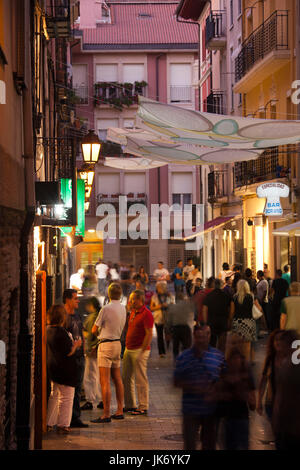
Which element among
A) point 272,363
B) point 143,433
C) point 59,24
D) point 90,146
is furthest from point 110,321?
point 59,24

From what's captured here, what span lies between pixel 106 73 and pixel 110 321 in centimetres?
4565

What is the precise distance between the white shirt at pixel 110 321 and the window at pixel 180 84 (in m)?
45.7

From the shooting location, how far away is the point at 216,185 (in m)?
41.1

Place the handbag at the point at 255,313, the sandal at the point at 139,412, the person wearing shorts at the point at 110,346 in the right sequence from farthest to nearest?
the handbag at the point at 255,313 < the sandal at the point at 139,412 < the person wearing shorts at the point at 110,346

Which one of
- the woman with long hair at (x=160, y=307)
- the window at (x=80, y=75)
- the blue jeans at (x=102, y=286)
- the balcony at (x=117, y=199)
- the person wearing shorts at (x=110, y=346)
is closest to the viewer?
the person wearing shorts at (x=110, y=346)

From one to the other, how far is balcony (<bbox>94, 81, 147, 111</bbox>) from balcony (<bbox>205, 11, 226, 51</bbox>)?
14487 mm

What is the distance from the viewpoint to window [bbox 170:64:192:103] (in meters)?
56.4

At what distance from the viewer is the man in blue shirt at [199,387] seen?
24.7 ft

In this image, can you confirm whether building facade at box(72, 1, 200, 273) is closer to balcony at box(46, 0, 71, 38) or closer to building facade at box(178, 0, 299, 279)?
building facade at box(178, 0, 299, 279)

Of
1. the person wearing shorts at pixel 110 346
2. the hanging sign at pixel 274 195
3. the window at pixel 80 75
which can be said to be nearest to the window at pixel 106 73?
the window at pixel 80 75

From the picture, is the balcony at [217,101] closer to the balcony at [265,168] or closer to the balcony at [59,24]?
the balcony at [265,168]

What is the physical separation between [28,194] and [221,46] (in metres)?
32.2
